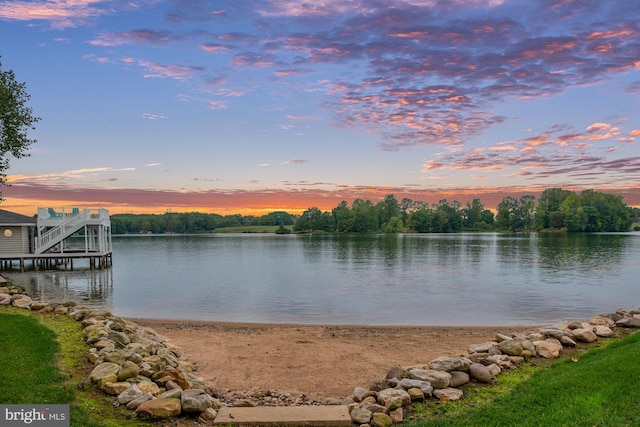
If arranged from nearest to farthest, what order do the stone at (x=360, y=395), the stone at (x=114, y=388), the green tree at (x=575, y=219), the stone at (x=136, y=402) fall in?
the stone at (x=136, y=402) < the stone at (x=114, y=388) < the stone at (x=360, y=395) < the green tree at (x=575, y=219)

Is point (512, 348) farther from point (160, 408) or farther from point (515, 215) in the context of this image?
point (515, 215)

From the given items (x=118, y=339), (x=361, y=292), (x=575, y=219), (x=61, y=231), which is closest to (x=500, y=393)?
(x=118, y=339)

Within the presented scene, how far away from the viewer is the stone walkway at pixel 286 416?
21.5ft

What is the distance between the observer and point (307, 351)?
43.5 ft

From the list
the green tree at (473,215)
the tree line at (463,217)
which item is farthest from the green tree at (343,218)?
the green tree at (473,215)

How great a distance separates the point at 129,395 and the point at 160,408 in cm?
75

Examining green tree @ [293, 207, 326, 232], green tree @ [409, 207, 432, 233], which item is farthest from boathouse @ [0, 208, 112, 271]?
green tree @ [409, 207, 432, 233]

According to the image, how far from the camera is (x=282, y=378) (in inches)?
422

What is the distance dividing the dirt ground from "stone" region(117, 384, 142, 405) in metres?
2.89

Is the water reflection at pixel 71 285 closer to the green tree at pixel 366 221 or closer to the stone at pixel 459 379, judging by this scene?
the stone at pixel 459 379

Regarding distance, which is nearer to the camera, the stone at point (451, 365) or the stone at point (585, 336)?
the stone at point (451, 365)

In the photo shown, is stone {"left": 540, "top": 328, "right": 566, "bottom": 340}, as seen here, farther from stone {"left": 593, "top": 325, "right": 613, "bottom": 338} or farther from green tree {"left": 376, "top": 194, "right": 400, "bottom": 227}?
green tree {"left": 376, "top": 194, "right": 400, "bottom": 227}

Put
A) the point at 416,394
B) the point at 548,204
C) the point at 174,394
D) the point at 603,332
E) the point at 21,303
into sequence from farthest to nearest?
the point at 548,204, the point at 21,303, the point at 603,332, the point at 416,394, the point at 174,394

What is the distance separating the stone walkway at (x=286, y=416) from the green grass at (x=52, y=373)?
0.91 m
